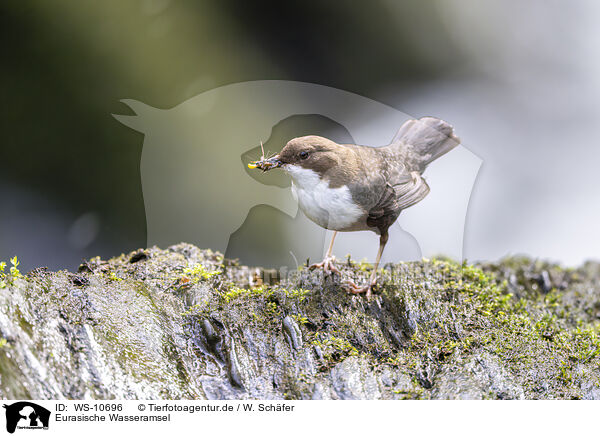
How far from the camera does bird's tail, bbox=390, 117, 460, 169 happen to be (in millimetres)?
1694

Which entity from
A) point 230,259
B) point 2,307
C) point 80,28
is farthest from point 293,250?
point 80,28

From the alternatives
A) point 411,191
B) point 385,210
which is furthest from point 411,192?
point 385,210

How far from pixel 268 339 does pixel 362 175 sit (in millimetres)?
637

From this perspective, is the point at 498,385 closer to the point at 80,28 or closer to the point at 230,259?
the point at 230,259

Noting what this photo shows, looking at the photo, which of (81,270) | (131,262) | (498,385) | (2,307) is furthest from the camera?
(131,262)

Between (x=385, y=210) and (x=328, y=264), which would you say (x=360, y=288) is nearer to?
(x=328, y=264)

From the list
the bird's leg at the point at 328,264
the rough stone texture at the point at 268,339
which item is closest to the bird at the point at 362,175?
the bird's leg at the point at 328,264

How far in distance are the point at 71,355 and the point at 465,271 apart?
160cm

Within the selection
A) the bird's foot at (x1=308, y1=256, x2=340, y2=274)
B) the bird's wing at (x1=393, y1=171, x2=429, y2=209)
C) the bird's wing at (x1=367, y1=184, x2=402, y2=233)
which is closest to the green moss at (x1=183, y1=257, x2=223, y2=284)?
the bird's foot at (x1=308, y1=256, x2=340, y2=274)
